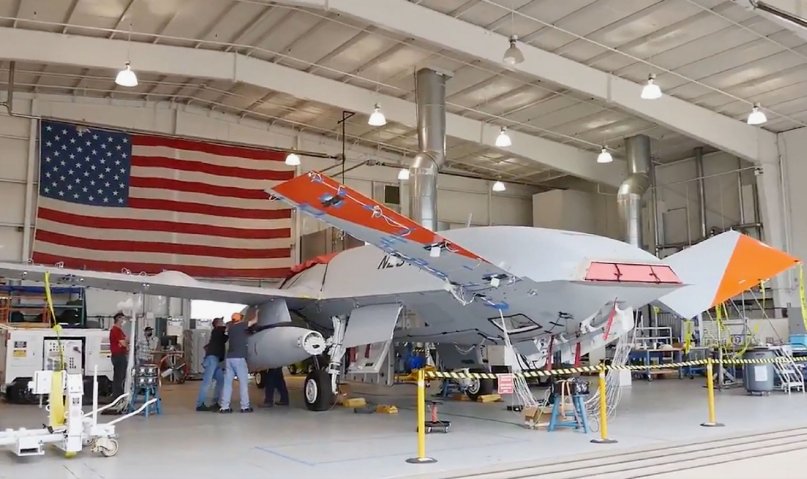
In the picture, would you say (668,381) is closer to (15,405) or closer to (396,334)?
(396,334)

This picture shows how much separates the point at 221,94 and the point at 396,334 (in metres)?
10.9

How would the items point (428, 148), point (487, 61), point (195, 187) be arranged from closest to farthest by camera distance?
1. point (487, 61)
2. point (428, 148)
3. point (195, 187)

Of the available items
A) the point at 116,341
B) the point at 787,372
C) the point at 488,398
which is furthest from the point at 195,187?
the point at 787,372

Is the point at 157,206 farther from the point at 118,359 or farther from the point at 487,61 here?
the point at 487,61

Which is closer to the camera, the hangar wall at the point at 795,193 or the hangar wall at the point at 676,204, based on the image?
the hangar wall at the point at 795,193

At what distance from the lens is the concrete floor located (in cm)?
582

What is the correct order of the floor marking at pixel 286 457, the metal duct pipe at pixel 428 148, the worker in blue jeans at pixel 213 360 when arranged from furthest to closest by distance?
1. the metal duct pipe at pixel 428 148
2. the worker in blue jeans at pixel 213 360
3. the floor marking at pixel 286 457

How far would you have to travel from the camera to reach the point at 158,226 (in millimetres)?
18203

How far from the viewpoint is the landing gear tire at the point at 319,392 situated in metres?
10.4

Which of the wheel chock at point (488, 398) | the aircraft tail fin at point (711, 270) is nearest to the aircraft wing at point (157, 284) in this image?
the wheel chock at point (488, 398)

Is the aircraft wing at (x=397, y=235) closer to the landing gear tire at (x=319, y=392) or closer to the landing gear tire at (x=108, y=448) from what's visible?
the landing gear tire at (x=108, y=448)

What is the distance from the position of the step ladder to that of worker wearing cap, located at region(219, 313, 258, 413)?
9334 millimetres

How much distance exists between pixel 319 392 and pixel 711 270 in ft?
18.7

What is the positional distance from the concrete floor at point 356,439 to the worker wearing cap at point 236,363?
1.43ft
